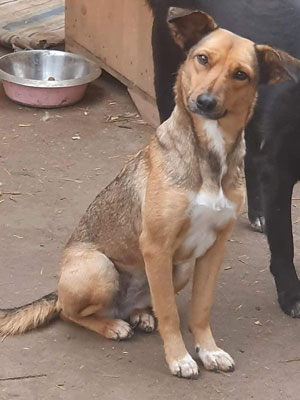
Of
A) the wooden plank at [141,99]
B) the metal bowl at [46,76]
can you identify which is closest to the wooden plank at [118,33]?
the wooden plank at [141,99]

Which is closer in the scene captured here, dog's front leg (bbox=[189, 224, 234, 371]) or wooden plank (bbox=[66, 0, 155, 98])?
dog's front leg (bbox=[189, 224, 234, 371])

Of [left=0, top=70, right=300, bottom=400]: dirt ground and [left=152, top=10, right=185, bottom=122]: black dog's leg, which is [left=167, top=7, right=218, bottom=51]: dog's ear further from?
[left=152, top=10, right=185, bottom=122]: black dog's leg

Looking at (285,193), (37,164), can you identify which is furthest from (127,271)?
(37,164)

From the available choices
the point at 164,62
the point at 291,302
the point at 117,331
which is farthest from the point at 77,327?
the point at 164,62

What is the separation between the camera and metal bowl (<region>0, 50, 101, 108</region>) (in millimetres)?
5961

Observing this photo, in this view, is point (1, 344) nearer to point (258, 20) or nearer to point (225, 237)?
point (225, 237)

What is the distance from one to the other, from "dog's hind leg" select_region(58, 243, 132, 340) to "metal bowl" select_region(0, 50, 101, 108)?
2494mm

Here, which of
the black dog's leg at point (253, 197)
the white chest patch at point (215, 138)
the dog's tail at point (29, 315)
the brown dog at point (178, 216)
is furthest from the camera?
the black dog's leg at point (253, 197)

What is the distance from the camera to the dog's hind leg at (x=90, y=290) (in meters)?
3.49

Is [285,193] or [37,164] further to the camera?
[37,164]

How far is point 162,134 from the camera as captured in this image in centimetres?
335

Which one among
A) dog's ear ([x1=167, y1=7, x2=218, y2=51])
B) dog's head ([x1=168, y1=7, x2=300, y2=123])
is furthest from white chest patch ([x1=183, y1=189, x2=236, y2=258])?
dog's ear ([x1=167, y1=7, x2=218, y2=51])

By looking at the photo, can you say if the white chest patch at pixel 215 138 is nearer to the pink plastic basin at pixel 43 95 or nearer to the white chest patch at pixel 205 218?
the white chest patch at pixel 205 218

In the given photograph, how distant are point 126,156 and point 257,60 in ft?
8.05
